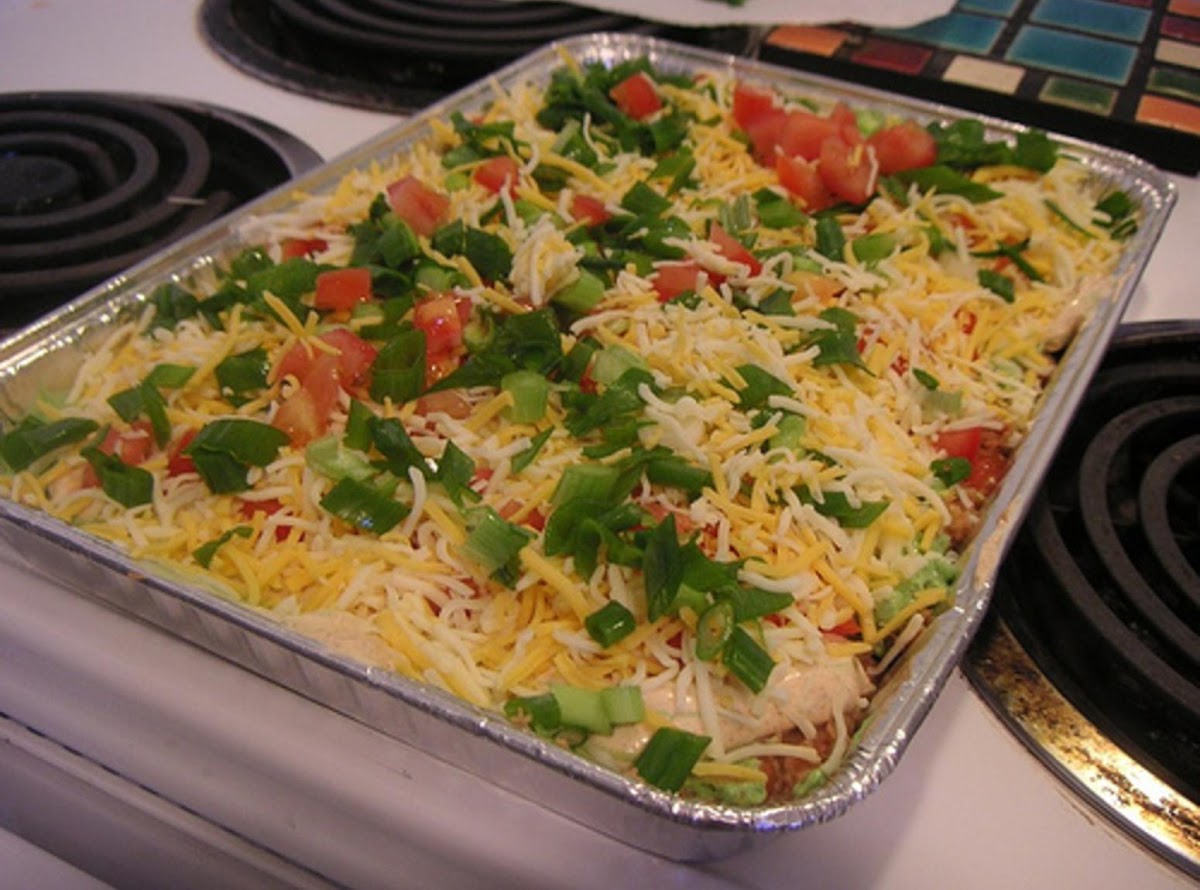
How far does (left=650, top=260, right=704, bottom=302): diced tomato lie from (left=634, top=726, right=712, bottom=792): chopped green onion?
0.59 meters

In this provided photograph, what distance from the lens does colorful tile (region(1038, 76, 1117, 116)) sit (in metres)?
1.71

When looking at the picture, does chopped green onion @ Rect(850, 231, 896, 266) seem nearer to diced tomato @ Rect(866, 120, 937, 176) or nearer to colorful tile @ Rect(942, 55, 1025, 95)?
diced tomato @ Rect(866, 120, 937, 176)

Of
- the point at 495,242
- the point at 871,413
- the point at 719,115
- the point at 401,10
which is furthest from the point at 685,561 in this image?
the point at 401,10

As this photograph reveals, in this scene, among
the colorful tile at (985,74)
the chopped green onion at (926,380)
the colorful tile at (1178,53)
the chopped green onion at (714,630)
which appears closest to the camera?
the chopped green onion at (714,630)

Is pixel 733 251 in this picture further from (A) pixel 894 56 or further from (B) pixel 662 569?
(A) pixel 894 56

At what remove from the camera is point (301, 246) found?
135 centimetres

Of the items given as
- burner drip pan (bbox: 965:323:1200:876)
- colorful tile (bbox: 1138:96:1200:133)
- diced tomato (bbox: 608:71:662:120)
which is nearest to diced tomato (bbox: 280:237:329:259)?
diced tomato (bbox: 608:71:662:120)

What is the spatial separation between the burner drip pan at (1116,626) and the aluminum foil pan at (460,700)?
0.07 metres

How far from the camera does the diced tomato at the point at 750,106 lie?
63.7 inches

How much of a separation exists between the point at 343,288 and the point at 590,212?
1.16 feet

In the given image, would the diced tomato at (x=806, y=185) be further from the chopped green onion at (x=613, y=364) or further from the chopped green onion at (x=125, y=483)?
the chopped green onion at (x=125, y=483)

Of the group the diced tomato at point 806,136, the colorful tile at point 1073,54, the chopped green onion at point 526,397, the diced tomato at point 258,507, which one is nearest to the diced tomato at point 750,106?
the diced tomato at point 806,136

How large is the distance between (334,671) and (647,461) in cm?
34

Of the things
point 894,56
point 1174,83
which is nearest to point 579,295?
point 894,56
